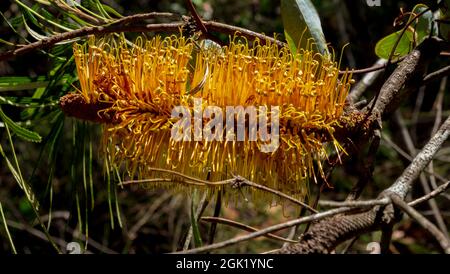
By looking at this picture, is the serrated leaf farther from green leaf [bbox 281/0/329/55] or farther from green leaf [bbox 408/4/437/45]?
green leaf [bbox 281/0/329/55]

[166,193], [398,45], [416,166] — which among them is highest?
[398,45]

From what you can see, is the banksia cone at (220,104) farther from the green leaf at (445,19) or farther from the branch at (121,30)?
the green leaf at (445,19)

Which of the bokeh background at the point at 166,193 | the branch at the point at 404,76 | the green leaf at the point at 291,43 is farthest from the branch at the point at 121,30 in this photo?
the bokeh background at the point at 166,193

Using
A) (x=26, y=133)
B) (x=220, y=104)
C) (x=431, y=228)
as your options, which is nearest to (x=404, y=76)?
(x=220, y=104)

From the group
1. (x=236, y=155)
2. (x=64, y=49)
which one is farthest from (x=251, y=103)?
(x=64, y=49)

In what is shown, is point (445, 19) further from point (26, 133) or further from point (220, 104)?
point (26, 133)
